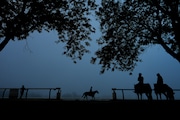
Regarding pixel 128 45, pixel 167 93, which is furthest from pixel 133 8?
pixel 167 93

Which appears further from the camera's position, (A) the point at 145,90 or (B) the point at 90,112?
(A) the point at 145,90

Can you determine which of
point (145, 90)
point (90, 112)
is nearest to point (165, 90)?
point (145, 90)

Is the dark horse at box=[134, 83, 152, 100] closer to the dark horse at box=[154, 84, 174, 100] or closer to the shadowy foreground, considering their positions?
the dark horse at box=[154, 84, 174, 100]

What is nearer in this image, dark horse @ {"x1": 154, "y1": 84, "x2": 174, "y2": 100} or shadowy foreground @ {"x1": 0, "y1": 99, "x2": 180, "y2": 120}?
shadowy foreground @ {"x1": 0, "y1": 99, "x2": 180, "y2": 120}

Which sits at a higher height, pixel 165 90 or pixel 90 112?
pixel 165 90

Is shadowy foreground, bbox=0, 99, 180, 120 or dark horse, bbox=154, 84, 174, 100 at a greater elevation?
dark horse, bbox=154, 84, 174, 100

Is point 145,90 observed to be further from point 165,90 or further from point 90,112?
point 90,112

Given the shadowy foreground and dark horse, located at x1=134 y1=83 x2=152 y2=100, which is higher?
dark horse, located at x1=134 y1=83 x2=152 y2=100

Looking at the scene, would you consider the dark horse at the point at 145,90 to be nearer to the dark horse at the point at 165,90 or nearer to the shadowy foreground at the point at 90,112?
the dark horse at the point at 165,90

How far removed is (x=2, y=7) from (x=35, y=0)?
2.48 meters

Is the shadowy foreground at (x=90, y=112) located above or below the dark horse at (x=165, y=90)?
below

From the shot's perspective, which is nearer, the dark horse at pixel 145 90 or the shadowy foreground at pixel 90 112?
the shadowy foreground at pixel 90 112

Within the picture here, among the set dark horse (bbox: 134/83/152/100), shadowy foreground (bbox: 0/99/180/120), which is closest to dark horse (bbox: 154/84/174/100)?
dark horse (bbox: 134/83/152/100)

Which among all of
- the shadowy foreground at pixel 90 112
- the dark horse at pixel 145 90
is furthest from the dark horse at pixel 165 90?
the shadowy foreground at pixel 90 112
